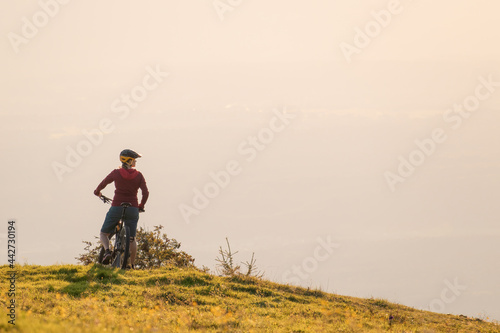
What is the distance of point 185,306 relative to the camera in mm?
15531

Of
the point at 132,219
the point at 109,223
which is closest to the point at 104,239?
the point at 109,223

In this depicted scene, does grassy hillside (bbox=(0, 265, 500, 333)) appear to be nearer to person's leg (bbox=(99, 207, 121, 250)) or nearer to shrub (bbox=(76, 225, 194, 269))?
person's leg (bbox=(99, 207, 121, 250))

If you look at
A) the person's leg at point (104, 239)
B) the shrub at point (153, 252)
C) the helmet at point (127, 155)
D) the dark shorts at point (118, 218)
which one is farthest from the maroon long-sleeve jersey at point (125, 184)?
the shrub at point (153, 252)

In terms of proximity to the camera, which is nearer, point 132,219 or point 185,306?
point 185,306

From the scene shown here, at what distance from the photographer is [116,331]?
1084 centimetres

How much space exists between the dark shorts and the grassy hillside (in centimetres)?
112

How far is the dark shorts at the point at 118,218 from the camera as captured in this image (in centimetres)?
1819

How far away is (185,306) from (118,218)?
381 cm

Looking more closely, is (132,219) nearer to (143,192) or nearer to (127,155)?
(143,192)

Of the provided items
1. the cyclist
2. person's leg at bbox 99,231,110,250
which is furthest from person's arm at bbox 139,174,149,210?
person's leg at bbox 99,231,110,250

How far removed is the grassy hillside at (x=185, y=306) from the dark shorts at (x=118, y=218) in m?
1.12

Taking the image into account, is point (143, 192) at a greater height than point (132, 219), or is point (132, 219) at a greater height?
point (143, 192)

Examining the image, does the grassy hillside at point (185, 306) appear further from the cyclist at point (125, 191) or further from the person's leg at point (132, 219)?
the cyclist at point (125, 191)

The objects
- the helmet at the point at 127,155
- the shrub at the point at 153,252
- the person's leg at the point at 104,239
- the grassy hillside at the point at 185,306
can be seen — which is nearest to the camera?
the grassy hillside at the point at 185,306
